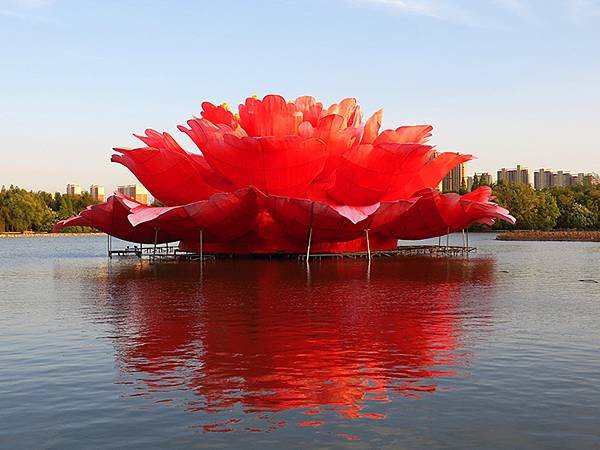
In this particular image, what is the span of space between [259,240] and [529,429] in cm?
3205

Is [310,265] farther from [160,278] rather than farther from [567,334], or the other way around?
[567,334]

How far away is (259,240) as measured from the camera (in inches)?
1544

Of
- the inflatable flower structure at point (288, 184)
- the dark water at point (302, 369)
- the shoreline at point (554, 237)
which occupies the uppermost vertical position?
the inflatable flower structure at point (288, 184)

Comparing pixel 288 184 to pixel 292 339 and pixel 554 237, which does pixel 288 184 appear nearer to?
pixel 292 339

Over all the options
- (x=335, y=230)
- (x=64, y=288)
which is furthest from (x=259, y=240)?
(x=64, y=288)

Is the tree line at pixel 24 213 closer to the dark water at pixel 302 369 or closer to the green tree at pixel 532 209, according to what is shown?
the green tree at pixel 532 209

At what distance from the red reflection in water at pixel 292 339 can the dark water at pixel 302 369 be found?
0.04 m

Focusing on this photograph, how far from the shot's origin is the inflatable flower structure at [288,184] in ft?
109

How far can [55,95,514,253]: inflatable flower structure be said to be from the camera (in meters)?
33.3

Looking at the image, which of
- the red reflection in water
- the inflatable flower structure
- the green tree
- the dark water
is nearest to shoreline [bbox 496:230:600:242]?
the green tree

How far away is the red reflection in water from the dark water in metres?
0.04

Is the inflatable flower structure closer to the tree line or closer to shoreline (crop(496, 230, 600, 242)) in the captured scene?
shoreline (crop(496, 230, 600, 242))

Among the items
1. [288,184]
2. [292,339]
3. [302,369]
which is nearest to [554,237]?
[288,184]

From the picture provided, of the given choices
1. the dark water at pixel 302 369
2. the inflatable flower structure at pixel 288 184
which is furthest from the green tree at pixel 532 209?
the dark water at pixel 302 369
